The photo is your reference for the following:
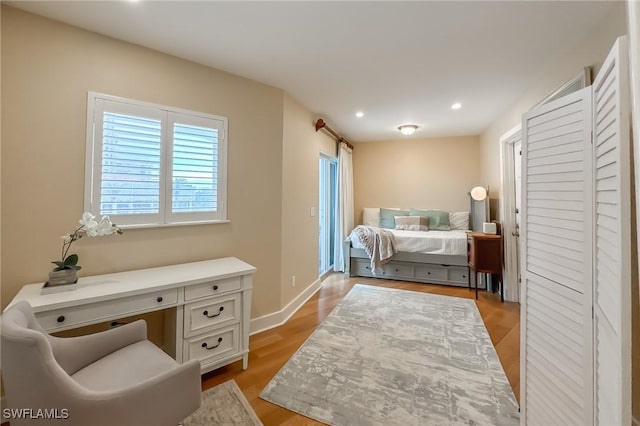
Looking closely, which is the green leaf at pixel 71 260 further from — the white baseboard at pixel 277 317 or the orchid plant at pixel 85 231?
the white baseboard at pixel 277 317

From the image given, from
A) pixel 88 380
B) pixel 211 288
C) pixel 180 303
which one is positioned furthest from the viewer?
pixel 211 288

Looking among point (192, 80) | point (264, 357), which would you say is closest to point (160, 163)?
point (192, 80)

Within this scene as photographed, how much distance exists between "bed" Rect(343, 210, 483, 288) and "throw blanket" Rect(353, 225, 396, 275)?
0.44 feet

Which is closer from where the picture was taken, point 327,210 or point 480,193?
point 480,193

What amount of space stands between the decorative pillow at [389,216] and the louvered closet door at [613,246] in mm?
4048

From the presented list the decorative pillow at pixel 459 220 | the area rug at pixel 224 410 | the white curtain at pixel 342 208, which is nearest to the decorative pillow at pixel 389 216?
the white curtain at pixel 342 208

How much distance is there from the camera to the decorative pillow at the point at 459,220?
4.82 metres

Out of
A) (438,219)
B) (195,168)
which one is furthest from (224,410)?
(438,219)

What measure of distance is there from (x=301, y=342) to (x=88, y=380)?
154cm

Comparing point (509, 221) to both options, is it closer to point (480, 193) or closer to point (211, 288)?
point (480, 193)

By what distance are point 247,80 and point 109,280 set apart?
6.64 feet

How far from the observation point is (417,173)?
5.31 metres

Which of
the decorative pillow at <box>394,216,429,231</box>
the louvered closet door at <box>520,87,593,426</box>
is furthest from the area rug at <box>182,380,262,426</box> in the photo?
the decorative pillow at <box>394,216,429,231</box>

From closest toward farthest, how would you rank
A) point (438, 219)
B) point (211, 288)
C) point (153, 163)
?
point (211, 288) → point (153, 163) → point (438, 219)
